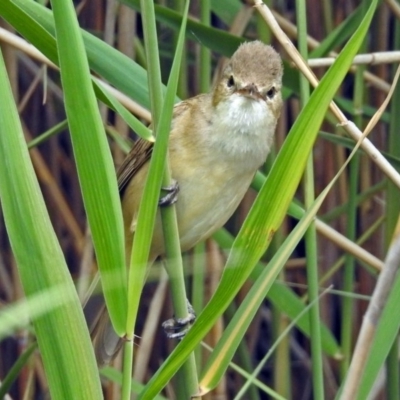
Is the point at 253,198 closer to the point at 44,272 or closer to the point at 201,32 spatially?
the point at 201,32

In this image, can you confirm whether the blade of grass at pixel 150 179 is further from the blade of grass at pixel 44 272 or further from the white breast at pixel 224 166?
the white breast at pixel 224 166

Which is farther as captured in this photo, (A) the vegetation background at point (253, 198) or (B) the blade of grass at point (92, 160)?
(A) the vegetation background at point (253, 198)

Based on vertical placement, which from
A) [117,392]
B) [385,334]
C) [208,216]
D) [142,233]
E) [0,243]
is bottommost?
[117,392]

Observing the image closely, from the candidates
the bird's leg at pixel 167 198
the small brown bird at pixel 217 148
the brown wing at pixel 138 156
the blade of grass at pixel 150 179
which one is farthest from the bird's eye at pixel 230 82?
the blade of grass at pixel 150 179

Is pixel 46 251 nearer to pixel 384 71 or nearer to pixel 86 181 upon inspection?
pixel 86 181

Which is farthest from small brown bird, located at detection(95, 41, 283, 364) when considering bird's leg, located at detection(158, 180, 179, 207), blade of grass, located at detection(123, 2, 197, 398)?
blade of grass, located at detection(123, 2, 197, 398)

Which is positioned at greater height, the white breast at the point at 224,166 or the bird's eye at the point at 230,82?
the bird's eye at the point at 230,82

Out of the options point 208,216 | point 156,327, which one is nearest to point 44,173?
point 156,327

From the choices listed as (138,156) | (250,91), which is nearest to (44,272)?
(250,91)
